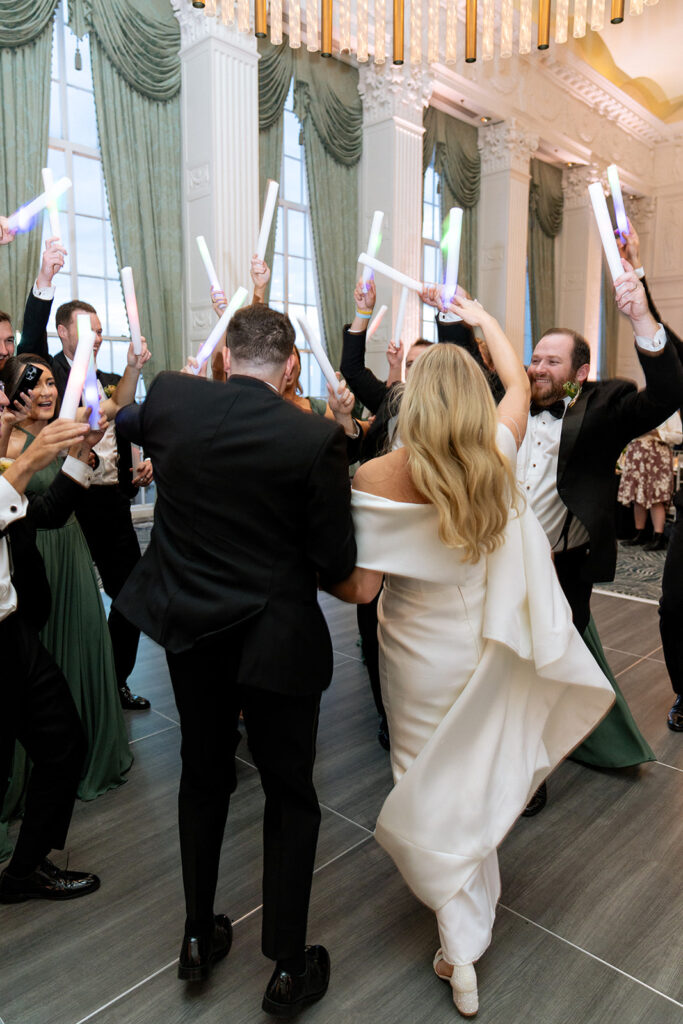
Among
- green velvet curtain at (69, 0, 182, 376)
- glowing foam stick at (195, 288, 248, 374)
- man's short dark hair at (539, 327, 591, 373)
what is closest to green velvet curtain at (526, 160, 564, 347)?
green velvet curtain at (69, 0, 182, 376)

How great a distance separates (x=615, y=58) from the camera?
1130 cm

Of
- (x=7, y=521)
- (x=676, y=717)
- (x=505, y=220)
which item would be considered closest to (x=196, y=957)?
(x=7, y=521)

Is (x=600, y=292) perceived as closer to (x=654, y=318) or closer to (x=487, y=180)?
(x=487, y=180)

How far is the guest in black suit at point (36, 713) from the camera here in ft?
5.95

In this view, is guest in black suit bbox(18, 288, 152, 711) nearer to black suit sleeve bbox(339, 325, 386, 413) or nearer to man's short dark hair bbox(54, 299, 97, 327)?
man's short dark hair bbox(54, 299, 97, 327)

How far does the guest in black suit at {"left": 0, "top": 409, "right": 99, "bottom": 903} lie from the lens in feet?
5.95

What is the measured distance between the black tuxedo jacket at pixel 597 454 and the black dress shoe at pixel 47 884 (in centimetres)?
180

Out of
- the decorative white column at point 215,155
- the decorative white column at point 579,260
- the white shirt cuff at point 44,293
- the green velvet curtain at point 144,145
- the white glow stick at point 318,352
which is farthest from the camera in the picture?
the decorative white column at point 579,260

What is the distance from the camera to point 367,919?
1.92m

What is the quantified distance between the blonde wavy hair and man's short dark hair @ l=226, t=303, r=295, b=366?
0.28 meters

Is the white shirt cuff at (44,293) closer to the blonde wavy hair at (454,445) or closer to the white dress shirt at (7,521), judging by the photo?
the white dress shirt at (7,521)

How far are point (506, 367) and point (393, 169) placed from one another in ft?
24.1

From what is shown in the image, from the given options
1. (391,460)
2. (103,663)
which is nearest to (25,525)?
(103,663)

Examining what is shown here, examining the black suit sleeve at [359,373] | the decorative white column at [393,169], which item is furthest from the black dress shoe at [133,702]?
the decorative white column at [393,169]
